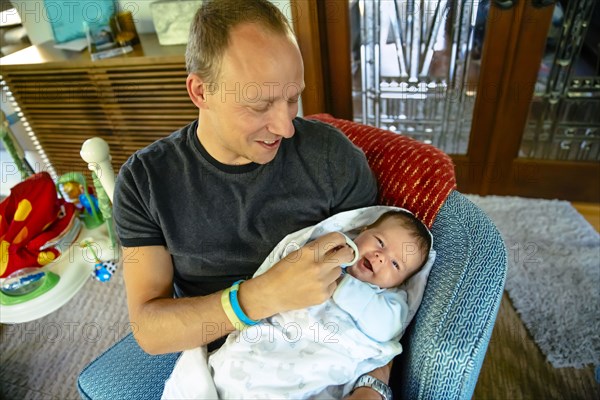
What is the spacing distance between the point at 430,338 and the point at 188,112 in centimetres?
161

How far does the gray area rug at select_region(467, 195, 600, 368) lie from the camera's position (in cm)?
164

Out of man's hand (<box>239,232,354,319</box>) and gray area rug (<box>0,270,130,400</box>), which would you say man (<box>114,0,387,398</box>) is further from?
gray area rug (<box>0,270,130,400</box>)

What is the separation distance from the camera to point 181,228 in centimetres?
103

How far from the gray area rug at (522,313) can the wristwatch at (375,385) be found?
3.47ft

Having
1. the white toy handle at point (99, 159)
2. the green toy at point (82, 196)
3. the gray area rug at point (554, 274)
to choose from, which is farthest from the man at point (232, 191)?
the gray area rug at point (554, 274)

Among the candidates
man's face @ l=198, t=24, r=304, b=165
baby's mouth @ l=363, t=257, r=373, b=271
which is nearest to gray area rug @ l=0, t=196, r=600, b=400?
baby's mouth @ l=363, t=257, r=373, b=271

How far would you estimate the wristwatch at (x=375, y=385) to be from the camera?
0.89 meters

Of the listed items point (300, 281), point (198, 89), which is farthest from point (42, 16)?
point (300, 281)

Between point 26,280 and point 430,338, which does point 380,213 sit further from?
point 26,280

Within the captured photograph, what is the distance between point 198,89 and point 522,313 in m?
1.61

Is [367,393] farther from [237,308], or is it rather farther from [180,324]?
[180,324]

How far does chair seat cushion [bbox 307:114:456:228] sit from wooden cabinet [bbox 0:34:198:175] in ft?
3.64

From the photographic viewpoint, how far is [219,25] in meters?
0.88

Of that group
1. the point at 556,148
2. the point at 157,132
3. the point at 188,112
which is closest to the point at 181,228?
the point at 188,112
